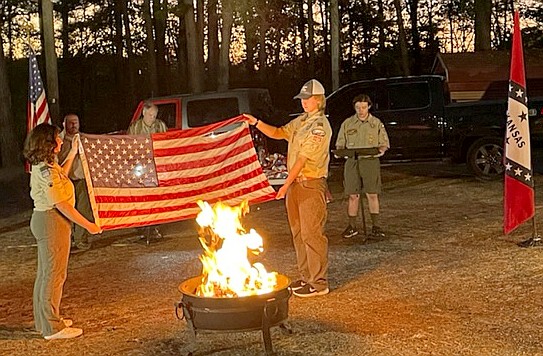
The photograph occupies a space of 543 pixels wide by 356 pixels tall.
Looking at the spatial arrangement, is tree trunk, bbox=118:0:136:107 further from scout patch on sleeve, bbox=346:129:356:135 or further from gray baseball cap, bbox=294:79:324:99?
gray baseball cap, bbox=294:79:324:99

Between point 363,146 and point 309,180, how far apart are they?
269 centimetres

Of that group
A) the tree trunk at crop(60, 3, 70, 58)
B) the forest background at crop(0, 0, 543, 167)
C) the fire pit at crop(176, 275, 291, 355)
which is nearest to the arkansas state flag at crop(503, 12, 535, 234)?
the fire pit at crop(176, 275, 291, 355)

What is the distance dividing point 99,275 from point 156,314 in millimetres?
1936

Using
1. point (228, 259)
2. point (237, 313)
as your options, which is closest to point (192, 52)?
point (228, 259)

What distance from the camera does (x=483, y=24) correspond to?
97.1ft

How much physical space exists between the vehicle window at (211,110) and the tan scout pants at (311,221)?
6929mm

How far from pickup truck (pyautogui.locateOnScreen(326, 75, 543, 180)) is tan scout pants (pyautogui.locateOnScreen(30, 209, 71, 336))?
10.1 metres

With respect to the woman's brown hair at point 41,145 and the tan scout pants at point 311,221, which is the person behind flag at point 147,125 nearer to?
the tan scout pants at point 311,221

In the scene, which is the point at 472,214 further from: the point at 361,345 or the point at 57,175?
the point at 57,175

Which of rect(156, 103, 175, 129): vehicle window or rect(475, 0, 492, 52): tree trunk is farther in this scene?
rect(475, 0, 492, 52): tree trunk

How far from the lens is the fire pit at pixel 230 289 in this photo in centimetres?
567

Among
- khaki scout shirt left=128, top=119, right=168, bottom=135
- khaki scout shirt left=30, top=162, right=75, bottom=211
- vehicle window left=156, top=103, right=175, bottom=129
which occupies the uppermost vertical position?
vehicle window left=156, top=103, right=175, bottom=129

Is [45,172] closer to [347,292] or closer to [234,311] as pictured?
[234,311]

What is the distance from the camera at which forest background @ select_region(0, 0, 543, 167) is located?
38.3 m
